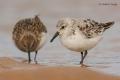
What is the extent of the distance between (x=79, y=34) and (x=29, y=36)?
1.06 m

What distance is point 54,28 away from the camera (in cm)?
1302

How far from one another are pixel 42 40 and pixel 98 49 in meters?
1.39

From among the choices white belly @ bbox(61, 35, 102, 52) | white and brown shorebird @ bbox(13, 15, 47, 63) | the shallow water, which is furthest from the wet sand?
white and brown shorebird @ bbox(13, 15, 47, 63)

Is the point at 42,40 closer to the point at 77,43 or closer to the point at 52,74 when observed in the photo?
the point at 77,43

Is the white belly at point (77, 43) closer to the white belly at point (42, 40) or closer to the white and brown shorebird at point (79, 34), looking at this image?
the white and brown shorebird at point (79, 34)

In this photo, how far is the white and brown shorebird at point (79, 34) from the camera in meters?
9.80

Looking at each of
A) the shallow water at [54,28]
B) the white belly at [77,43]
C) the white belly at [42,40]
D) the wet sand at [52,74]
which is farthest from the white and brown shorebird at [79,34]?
the wet sand at [52,74]

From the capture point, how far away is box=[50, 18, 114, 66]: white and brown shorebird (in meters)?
9.80

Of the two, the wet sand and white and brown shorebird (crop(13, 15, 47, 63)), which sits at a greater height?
white and brown shorebird (crop(13, 15, 47, 63))

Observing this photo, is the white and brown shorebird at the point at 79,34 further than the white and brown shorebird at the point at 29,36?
No

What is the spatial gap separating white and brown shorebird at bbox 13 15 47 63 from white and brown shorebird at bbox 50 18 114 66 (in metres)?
0.54

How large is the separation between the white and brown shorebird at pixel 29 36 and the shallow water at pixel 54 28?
1.02ft

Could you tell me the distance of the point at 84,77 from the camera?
784 cm

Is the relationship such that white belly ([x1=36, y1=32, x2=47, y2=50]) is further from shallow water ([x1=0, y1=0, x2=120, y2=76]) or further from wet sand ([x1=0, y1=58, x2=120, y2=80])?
wet sand ([x1=0, y1=58, x2=120, y2=80])
